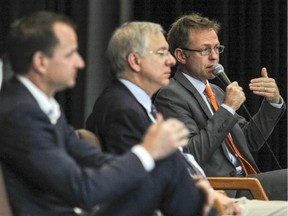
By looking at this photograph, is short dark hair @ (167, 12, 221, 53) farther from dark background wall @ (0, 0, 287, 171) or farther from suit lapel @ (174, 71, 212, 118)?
dark background wall @ (0, 0, 287, 171)

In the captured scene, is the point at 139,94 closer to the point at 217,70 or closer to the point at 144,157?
the point at 144,157

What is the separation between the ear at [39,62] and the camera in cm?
208

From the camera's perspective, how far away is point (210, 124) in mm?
3215

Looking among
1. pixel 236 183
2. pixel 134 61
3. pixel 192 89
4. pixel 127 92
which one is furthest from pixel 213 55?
pixel 127 92

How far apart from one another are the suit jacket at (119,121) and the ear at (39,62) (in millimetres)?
509

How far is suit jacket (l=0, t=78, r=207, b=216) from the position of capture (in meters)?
1.99

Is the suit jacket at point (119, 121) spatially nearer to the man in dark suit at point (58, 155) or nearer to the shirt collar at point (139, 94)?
the shirt collar at point (139, 94)

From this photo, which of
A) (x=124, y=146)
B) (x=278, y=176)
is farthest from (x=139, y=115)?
(x=278, y=176)

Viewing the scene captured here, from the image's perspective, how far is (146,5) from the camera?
4219 mm

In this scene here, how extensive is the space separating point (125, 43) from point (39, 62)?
2.25ft

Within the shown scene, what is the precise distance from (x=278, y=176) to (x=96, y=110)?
3.53 ft

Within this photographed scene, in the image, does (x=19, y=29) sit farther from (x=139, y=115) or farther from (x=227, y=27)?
(x=227, y=27)

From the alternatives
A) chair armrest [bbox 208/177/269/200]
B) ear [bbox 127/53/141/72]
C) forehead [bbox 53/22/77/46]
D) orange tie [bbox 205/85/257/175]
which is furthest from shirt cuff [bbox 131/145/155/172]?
orange tie [bbox 205/85/257/175]

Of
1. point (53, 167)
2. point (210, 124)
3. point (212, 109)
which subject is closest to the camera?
point (53, 167)
